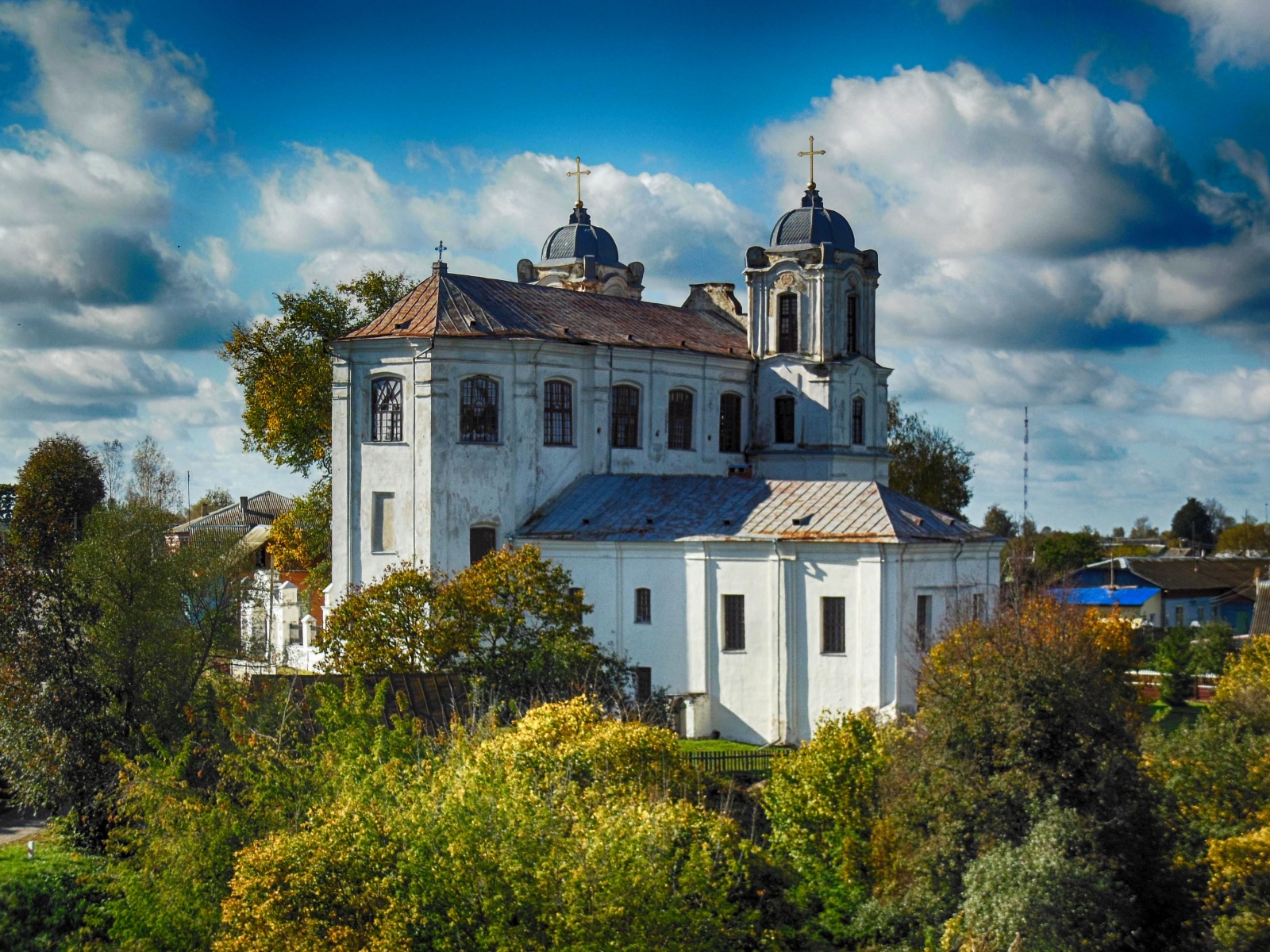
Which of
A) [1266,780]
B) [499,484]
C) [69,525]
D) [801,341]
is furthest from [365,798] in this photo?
[801,341]

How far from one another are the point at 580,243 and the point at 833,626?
2294cm

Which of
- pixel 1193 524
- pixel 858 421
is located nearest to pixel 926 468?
pixel 858 421

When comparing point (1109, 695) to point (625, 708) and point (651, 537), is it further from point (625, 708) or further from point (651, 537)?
point (651, 537)

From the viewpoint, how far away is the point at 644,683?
3941 centimetres

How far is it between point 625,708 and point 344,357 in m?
13.5

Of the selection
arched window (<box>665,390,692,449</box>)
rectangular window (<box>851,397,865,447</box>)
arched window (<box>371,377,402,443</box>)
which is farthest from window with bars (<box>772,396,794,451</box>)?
arched window (<box>371,377,402,443</box>)

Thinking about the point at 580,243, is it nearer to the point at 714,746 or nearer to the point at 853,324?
the point at 853,324

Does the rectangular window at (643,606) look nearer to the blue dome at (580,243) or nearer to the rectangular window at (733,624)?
the rectangular window at (733,624)

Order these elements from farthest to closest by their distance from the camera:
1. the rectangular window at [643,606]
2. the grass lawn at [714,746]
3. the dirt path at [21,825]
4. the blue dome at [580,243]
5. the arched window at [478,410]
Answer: the blue dome at [580,243] → the arched window at [478,410] → the rectangular window at [643,606] → the grass lawn at [714,746] → the dirt path at [21,825]

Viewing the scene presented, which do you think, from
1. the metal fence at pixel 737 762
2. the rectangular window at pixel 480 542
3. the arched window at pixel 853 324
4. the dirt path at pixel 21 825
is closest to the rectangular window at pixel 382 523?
the rectangular window at pixel 480 542

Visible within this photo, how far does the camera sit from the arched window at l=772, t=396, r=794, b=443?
48656 millimetres

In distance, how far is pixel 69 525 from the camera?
35562 mm

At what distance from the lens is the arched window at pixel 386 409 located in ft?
137

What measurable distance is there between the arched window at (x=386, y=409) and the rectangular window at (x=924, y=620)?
1498 centimetres
